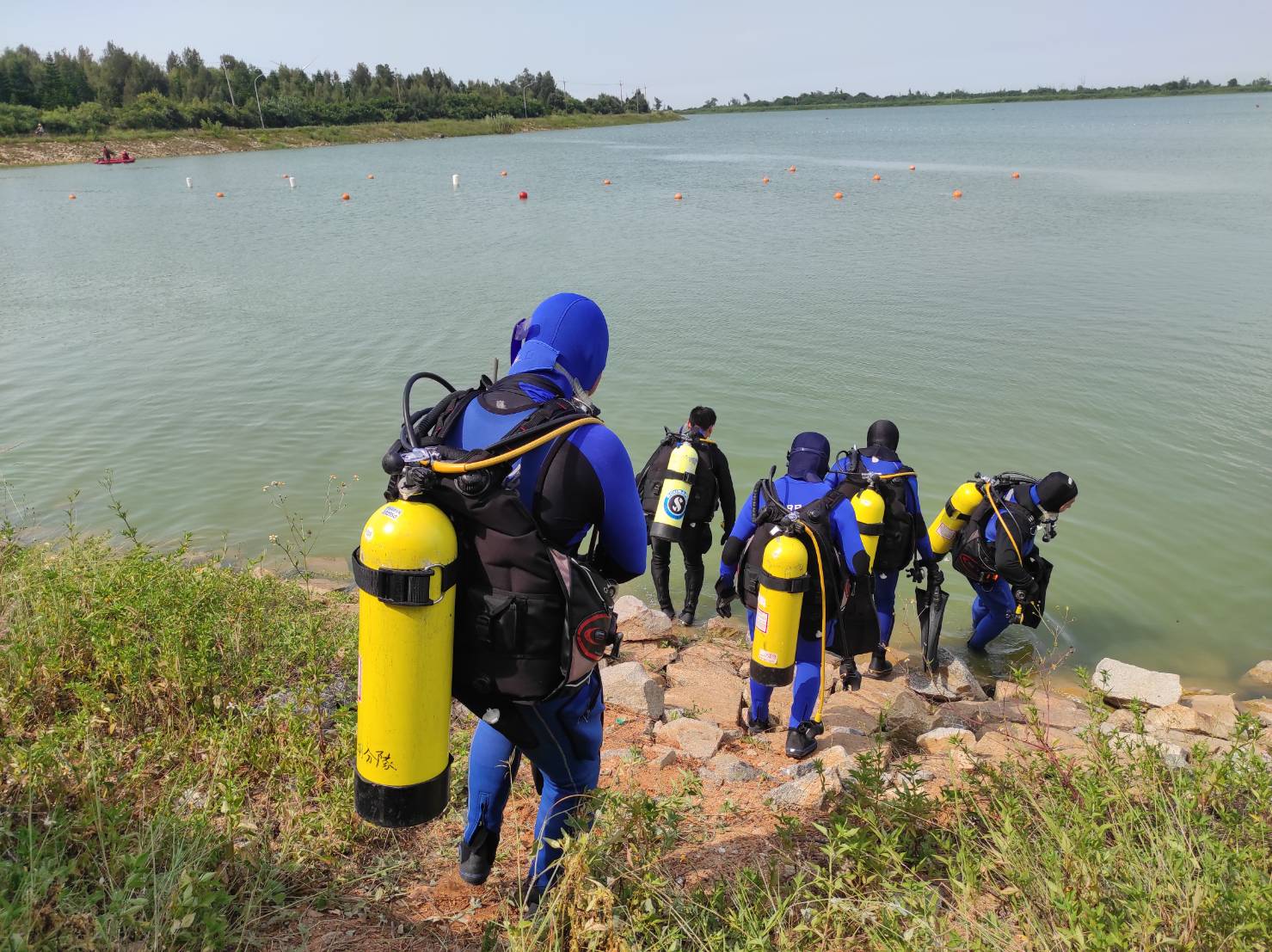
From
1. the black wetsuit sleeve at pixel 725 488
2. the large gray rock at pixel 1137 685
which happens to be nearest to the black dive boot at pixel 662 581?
the black wetsuit sleeve at pixel 725 488

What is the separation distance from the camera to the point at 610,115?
110 meters

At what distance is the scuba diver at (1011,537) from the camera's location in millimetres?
5402

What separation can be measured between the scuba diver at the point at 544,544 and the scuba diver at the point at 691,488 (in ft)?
10.7

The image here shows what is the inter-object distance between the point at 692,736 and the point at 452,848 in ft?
4.63

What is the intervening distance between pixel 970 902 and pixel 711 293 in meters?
15.2

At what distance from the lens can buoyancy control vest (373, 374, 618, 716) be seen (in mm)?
2174

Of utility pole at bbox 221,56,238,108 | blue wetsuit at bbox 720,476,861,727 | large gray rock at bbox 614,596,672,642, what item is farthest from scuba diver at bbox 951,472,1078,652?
utility pole at bbox 221,56,238,108

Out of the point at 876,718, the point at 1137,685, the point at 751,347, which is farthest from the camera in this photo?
the point at 751,347

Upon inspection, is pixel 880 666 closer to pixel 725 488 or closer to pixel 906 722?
pixel 906 722

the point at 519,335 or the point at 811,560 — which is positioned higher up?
the point at 519,335

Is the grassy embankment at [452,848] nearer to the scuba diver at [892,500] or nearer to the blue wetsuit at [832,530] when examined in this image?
the blue wetsuit at [832,530]

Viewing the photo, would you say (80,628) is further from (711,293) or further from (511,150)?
(511,150)

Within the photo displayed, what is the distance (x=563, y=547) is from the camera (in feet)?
7.61

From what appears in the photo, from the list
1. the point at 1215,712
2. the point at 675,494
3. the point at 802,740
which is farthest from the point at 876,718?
the point at 1215,712
